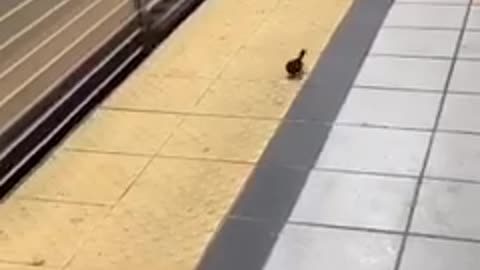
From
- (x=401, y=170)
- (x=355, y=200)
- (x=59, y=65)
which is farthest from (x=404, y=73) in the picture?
(x=59, y=65)

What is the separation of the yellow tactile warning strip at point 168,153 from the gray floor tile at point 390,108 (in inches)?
7.2

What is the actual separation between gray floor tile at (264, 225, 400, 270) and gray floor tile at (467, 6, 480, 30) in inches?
48.9

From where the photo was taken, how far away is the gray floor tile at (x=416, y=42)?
3.13m

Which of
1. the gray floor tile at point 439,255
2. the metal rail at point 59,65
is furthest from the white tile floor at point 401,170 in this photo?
the metal rail at point 59,65

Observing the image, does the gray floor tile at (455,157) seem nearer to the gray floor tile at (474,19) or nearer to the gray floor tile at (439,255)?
the gray floor tile at (439,255)

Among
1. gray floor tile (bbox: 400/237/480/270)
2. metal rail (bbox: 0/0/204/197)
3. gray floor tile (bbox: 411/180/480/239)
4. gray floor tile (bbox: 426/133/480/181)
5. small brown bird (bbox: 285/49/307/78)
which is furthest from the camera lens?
small brown bird (bbox: 285/49/307/78)

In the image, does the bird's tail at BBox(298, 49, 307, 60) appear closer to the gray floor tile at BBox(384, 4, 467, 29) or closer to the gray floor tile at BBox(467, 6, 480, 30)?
the gray floor tile at BBox(384, 4, 467, 29)

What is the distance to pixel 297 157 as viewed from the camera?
8.49 ft

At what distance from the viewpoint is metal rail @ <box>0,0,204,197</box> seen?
2.66 meters

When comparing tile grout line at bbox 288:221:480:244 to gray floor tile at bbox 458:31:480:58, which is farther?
gray floor tile at bbox 458:31:480:58

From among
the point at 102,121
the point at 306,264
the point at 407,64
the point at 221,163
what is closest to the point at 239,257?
the point at 306,264

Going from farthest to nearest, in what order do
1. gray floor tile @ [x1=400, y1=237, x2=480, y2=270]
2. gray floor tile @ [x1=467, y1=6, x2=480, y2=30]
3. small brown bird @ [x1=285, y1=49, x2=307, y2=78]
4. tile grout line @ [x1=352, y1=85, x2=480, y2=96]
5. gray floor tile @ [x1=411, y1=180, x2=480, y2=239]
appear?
gray floor tile @ [x1=467, y1=6, x2=480, y2=30], small brown bird @ [x1=285, y1=49, x2=307, y2=78], tile grout line @ [x1=352, y1=85, x2=480, y2=96], gray floor tile @ [x1=411, y1=180, x2=480, y2=239], gray floor tile @ [x1=400, y1=237, x2=480, y2=270]

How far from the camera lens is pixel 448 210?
7.64 ft

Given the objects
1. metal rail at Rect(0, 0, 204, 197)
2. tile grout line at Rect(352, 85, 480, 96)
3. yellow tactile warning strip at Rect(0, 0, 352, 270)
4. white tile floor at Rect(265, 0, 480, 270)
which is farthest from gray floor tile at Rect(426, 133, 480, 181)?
metal rail at Rect(0, 0, 204, 197)
